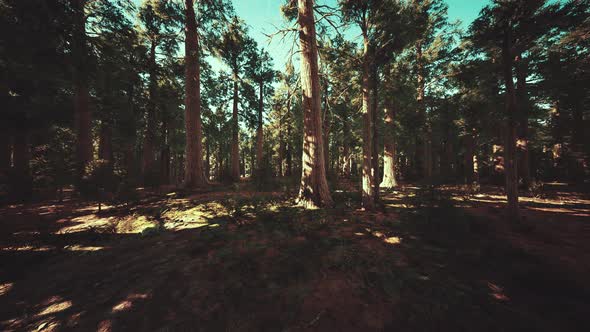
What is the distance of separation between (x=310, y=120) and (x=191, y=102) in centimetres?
687

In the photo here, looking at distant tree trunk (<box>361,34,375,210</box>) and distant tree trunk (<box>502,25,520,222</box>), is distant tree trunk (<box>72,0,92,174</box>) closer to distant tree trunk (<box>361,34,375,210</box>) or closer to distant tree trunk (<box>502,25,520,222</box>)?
distant tree trunk (<box>361,34,375,210</box>)

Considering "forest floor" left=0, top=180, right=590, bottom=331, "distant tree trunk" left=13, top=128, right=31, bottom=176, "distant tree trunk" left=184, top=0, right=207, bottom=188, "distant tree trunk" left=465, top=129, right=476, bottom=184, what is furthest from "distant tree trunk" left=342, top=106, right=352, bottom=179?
"distant tree trunk" left=13, top=128, right=31, bottom=176

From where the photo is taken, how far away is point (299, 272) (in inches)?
125

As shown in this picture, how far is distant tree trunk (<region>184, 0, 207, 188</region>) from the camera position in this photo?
9633 millimetres

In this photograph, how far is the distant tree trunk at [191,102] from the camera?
9633 millimetres

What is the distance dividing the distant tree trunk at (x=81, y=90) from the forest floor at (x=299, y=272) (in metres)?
4.20

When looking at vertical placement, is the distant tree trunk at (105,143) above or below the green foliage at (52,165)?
above

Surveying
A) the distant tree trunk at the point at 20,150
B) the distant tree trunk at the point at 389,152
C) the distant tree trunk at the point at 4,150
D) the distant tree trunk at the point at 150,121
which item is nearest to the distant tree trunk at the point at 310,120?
the distant tree trunk at the point at 389,152

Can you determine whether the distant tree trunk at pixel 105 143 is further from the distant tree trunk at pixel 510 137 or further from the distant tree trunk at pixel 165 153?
the distant tree trunk at pixel 510 137

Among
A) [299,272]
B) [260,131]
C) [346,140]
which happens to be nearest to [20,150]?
[260,131]

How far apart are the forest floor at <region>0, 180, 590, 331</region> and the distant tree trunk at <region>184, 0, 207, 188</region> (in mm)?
3949

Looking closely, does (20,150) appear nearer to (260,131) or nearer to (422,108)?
(260,131)

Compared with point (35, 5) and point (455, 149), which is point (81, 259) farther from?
point (455, 149)

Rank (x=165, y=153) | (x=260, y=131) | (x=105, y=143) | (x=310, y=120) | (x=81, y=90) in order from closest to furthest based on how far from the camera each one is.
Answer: (x=310, y=120) < (x=81, y=90) < (x=105, y=143) < (x=165, y=153) < (x=260, y=131)
